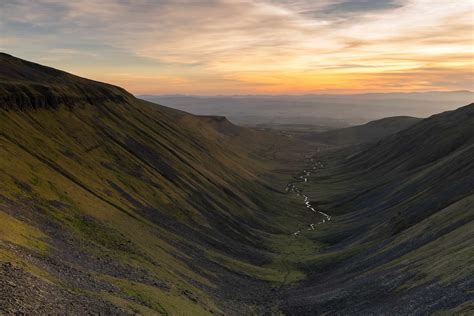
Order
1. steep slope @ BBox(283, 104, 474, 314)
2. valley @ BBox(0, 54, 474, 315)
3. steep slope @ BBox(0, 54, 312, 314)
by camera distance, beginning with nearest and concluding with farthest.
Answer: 1. steep slope @ BBox(0, 54, 312, 314)
2. valley @ BBox(0, 54, 474, 315)
3. steep slope @ BBox(283, 104, 474, 314)

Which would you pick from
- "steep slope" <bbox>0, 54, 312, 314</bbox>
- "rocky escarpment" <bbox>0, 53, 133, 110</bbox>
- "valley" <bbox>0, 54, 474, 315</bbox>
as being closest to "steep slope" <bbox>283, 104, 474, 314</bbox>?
"valley" <bbox>0, 54, 474, 315</bbox>

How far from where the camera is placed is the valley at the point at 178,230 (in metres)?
54.9

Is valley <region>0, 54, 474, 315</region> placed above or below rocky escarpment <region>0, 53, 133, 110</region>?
below

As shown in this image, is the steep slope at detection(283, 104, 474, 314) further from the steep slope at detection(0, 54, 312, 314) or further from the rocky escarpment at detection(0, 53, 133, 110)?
the rocky escarpment at detection(0, 53, 133, 110)

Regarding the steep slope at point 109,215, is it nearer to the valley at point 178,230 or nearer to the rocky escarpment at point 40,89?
the valley at point 178,230

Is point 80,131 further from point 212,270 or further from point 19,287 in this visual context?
point 19,287

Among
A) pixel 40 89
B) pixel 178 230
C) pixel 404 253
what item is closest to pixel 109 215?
pixel 178 230

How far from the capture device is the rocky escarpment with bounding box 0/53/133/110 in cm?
11750

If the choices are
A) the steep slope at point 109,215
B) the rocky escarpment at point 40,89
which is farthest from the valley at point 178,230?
the rocky escarpment at point 40,89

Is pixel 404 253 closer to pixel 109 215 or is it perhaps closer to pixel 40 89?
pixel 109 215

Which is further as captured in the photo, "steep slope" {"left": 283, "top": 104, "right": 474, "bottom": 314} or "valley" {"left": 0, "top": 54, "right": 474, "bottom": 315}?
"steep slope" {"left": 283, "top": 104, "right": 474, "bottom": 314}

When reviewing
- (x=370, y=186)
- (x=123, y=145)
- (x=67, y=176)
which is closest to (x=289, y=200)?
(x=370, y=186)

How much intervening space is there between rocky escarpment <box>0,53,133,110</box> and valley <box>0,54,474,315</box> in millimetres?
698

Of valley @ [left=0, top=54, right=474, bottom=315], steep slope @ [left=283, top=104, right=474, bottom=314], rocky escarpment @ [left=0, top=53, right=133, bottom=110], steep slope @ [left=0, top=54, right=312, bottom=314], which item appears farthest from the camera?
rocky escarpment @ [left=0, top=53, right=133, bottom=110]
